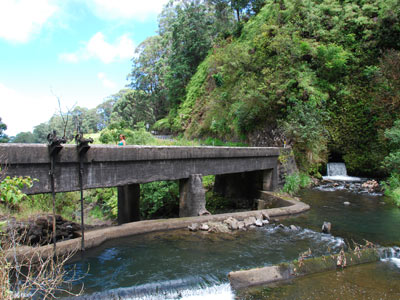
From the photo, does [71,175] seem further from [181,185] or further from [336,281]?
[336,281]

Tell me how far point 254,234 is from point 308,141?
11034 mm

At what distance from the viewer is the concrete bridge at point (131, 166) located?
22.2 feet

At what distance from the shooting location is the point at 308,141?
18.3 meters

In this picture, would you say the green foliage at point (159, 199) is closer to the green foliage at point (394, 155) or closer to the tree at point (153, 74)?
the green foliage at point (394, 155)

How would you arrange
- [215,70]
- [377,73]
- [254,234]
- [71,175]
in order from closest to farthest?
[71,175] < [254,234] < [377,73] < [215,70]

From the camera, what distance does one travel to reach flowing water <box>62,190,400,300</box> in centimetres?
567

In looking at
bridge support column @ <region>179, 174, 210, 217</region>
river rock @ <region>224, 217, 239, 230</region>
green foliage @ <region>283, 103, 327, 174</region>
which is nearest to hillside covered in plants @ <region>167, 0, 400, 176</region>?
green foliage @ <region>283, 103, 327, 174</region>

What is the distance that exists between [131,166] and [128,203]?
288 cm

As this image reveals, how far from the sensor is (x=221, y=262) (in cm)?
684

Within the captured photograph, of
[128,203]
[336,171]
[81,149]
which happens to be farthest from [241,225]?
[336,171]

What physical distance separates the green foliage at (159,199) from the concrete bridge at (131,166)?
71.9 inches

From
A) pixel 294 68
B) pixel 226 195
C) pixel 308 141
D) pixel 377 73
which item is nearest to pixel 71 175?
pixel 226 195

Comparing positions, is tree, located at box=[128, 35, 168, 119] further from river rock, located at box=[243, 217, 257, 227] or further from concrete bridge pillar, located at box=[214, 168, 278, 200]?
river rock, located at box=[243, 217, 257, 227]

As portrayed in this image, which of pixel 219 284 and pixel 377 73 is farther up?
pixel 377 73
